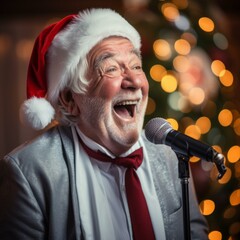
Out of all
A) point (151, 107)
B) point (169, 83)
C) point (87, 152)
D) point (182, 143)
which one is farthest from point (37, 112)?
point (169, 83)

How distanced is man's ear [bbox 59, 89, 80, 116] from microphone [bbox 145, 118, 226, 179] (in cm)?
41

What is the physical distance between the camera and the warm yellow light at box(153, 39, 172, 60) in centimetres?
279

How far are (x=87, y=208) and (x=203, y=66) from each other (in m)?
A: 1.39

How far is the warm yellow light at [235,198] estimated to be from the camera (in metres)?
2.85

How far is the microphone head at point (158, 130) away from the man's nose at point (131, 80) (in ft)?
0.80

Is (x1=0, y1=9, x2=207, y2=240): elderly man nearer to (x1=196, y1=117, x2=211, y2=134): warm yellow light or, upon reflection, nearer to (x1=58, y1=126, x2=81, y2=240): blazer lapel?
(x1=58, y1=126, x2=81, y2=240): blazer lapel

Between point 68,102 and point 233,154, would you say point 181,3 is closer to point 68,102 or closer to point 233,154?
point 233,154

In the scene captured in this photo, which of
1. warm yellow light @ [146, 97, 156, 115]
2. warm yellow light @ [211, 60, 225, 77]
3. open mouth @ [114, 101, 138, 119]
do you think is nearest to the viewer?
open mouth @ [114, 101, 138, 119]

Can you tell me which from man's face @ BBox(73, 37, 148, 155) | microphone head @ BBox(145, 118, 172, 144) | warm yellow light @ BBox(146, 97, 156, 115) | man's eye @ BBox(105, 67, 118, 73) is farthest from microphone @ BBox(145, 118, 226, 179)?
warm yellow light @ BBox(146, 97, 156, 115)

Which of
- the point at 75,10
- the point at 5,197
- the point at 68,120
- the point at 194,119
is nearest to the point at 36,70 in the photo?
the point at 68,120

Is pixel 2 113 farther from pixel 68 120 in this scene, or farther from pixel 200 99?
pixel 68 120

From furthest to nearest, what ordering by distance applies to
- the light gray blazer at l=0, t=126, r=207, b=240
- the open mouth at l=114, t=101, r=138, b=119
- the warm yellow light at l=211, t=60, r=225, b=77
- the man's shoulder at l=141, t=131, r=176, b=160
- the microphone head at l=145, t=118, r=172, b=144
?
the warm yellow light at l=211, t=60, r=225, b=77
the man's shoulder at l=141, t=131, r=176, b=160
the open mouth at l=114, t=101, r=138, b=119
the light gray blazer at l=0, t=126, r=207, b=240
the microphone head at l=145, t=118, r=172, b=144

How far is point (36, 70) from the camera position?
195 cm

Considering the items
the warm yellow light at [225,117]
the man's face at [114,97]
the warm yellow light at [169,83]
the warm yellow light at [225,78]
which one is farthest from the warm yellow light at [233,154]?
the man's face at [114,97]
